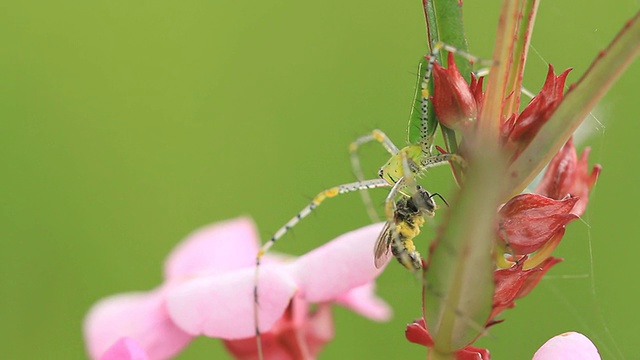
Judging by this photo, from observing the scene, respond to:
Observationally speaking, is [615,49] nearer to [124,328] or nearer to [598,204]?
[124,328]

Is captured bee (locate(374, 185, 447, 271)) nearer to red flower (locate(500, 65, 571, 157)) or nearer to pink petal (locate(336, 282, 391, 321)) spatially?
red flower (locate(500, 65, 571, 157))

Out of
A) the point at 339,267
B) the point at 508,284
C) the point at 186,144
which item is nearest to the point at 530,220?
the point at 508,284

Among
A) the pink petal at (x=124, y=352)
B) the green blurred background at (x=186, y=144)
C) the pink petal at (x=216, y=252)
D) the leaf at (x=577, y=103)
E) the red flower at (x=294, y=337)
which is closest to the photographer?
the leaf at (x=577, y=103)

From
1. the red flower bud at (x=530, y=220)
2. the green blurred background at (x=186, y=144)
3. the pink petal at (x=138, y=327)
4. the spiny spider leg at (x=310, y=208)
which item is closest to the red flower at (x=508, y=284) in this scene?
the red flower bud at (x=530, y=220)

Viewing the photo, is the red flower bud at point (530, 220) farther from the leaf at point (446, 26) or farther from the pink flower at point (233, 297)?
the pink flower at point (233, 297)

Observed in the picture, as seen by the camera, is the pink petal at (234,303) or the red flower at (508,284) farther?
the pink petal at (234,303)

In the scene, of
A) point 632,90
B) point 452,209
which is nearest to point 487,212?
point 452,209
